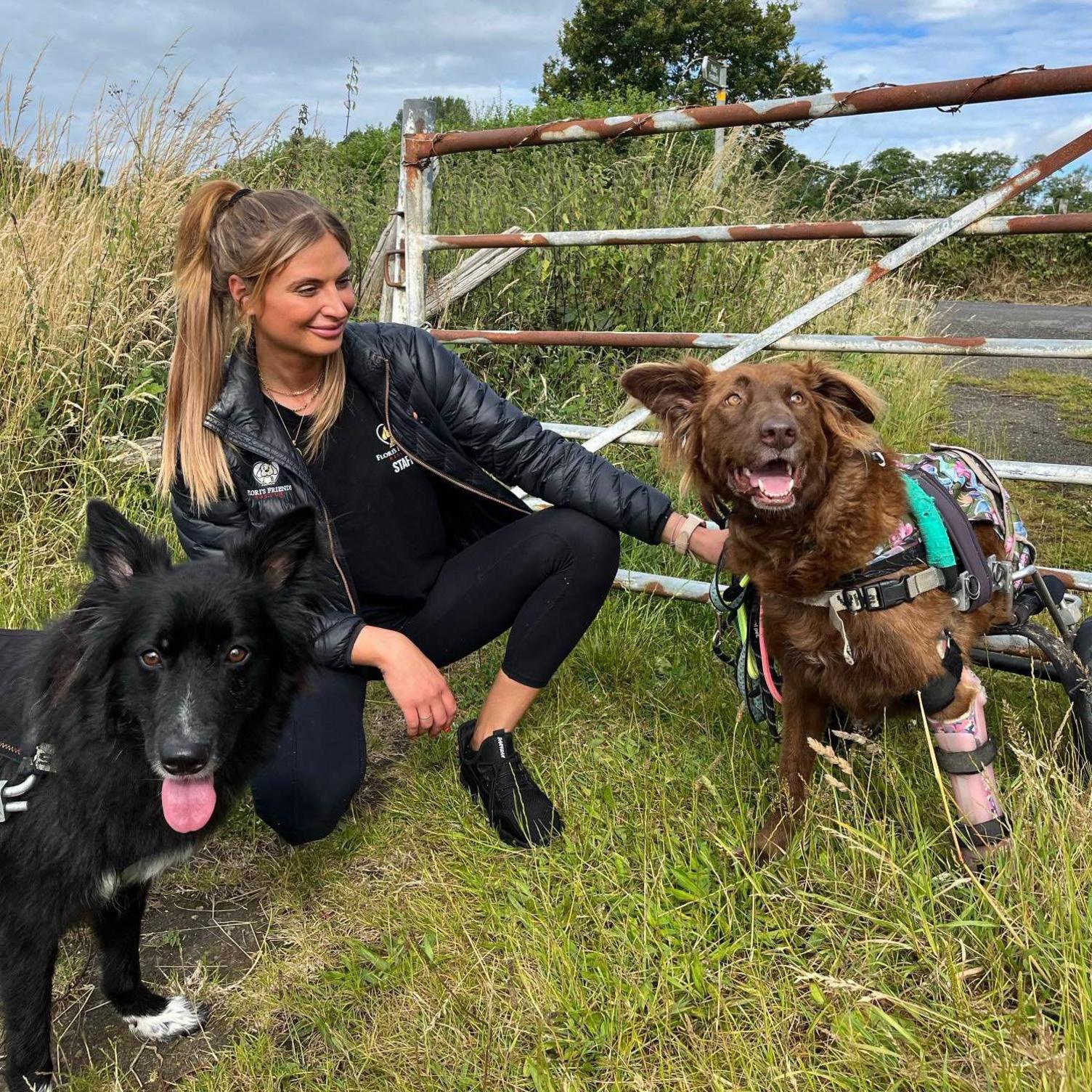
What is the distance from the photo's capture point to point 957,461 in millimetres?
2309

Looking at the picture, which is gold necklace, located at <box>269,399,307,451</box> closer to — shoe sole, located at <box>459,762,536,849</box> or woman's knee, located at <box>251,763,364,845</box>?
woman's knee, located at <box>251,763,364,845</box>

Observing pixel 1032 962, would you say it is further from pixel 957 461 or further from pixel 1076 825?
pixel 957 461

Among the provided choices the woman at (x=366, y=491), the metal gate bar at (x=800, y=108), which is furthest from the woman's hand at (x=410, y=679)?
the metal gate bar at (x=800, y=108)

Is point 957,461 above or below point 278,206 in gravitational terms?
below

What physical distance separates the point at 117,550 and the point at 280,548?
36cm

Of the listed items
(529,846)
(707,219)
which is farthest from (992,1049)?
(707,219)

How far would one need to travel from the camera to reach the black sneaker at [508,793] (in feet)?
7.84

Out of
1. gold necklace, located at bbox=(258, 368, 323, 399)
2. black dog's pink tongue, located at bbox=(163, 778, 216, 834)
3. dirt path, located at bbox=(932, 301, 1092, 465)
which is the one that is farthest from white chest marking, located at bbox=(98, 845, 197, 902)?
dirt path, located at bbox=(932, 301, 1092, 465)

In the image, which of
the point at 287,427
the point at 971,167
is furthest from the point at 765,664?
the point at 971,167

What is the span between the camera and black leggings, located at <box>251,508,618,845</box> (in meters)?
2.42

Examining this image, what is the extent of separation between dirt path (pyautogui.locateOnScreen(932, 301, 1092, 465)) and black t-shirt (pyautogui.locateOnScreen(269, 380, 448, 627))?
3559 mm

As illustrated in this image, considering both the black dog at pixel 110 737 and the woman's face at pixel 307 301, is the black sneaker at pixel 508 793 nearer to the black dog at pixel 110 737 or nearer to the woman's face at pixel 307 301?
the black dog at pixel 110 737

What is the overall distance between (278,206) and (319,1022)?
7.01 feet

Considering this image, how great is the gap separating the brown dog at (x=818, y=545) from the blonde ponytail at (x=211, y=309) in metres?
1.04
